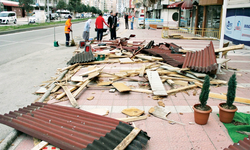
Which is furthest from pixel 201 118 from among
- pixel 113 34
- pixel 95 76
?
pixel 113 34

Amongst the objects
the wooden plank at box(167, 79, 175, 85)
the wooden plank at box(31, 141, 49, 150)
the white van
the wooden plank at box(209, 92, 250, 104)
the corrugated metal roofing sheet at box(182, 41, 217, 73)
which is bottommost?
the wooden plank at box(31, 141, 49, 150)

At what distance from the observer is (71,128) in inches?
159

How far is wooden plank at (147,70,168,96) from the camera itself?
6.12m

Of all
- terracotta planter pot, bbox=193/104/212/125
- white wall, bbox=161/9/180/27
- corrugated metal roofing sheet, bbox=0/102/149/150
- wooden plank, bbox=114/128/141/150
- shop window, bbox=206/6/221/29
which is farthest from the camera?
white wall, bbox=161/9/180/27

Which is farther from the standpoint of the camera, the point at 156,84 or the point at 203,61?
the point at 203,61

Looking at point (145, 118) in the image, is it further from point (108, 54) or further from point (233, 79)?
point (108, 54)

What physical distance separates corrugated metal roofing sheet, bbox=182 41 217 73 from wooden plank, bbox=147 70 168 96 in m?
1.17

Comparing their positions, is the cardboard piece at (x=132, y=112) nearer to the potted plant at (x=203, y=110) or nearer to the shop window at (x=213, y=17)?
the potted plant at (x=203, y=110)

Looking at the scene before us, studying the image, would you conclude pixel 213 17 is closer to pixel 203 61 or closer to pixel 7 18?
pixel 203 61

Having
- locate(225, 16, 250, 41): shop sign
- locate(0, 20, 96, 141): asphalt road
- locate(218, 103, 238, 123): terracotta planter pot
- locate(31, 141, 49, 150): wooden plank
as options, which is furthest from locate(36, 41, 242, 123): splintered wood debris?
locate(225, 16, 250, 41): shop sign

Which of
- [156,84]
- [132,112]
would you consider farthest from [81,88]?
[156,84]

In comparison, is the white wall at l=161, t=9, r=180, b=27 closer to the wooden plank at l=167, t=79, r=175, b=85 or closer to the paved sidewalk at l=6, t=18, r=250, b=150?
the paved sidewalk at l=6, t=18, r=250, b=150

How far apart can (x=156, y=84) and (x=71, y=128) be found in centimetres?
331

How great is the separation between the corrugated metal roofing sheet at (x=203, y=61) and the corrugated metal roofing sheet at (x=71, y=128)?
4.00 meters
